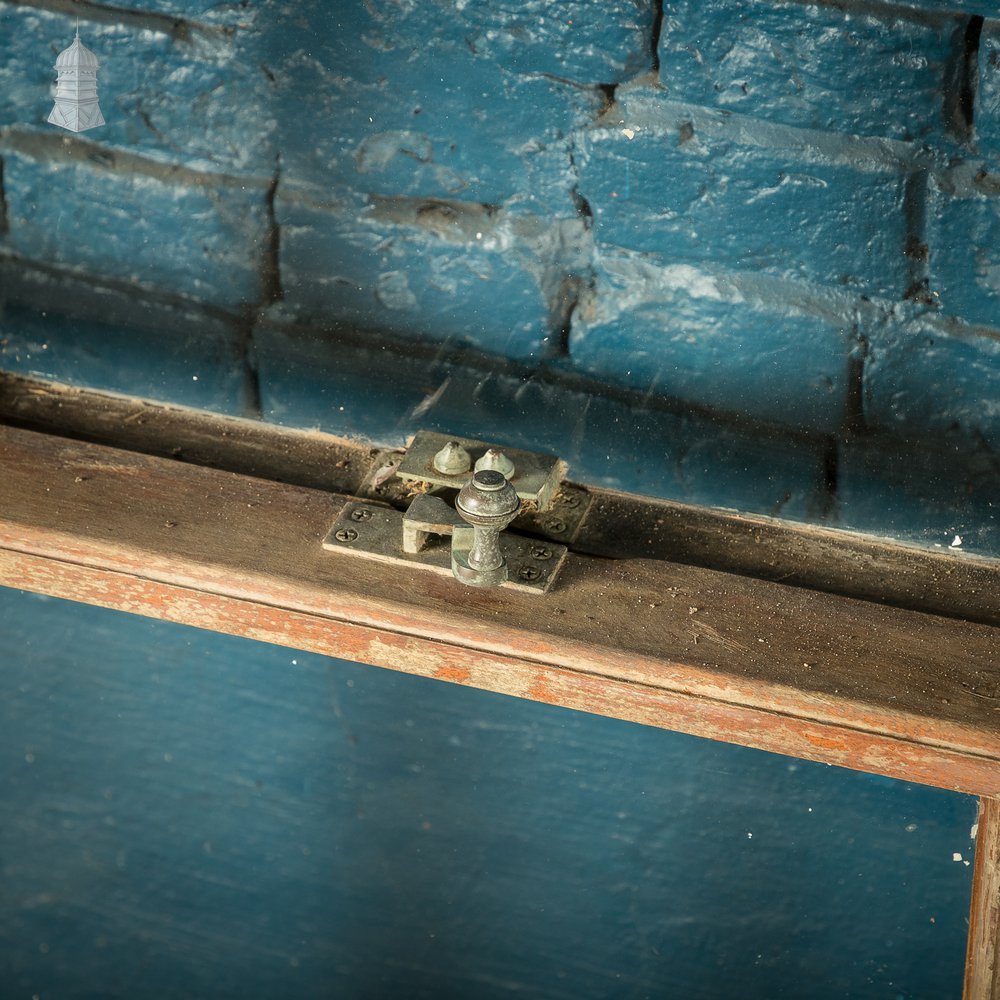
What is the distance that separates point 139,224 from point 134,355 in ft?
0.47

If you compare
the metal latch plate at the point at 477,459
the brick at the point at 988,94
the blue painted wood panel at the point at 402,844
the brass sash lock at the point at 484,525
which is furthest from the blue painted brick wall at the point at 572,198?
the blue painted wood panel at the point at 402,844

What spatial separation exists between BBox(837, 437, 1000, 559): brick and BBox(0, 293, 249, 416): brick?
2.09 feet

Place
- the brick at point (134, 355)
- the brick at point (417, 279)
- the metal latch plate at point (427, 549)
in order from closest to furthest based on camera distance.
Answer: the metal latch plate at point (427, 549) < the brick at point (417, 279) < the brick at point (134, 355)

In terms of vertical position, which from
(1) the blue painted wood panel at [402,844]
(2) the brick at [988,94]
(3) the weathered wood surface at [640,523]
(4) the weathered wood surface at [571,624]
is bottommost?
(1) the blue painted wood panel at [402,844]

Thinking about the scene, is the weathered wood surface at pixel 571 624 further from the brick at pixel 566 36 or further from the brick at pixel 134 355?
the brick at pixel 566 36

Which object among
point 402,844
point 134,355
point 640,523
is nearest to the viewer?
point 640,523

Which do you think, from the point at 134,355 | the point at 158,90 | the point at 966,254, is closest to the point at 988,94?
the point at 966,254

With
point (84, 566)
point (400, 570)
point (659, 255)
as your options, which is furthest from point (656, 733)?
point (84, 566)

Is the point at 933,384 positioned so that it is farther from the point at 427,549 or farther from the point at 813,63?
the point at 427,549

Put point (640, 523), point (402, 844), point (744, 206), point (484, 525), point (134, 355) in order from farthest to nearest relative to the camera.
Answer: point (402, 844) → point (134, 355) → point (640, 523) → point (744, 206) → point (484, 525)

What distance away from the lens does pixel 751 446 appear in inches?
46.7

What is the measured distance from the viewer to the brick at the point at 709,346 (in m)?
1.13

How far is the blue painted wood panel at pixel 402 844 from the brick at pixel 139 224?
1.43ft

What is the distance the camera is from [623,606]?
3.48 feet
